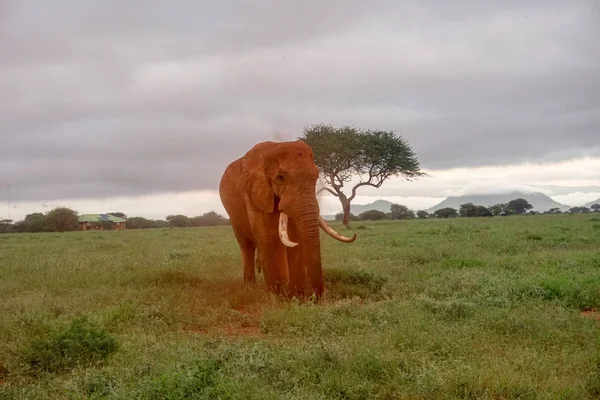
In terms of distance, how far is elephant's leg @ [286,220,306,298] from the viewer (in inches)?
375

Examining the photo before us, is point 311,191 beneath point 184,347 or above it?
above

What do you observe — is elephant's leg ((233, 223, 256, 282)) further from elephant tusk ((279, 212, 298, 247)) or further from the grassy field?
elephant tusk ((279, 212, 298, 247))

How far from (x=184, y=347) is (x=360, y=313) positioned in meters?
2.65

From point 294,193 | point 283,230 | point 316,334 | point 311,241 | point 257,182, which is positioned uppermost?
point 257,182

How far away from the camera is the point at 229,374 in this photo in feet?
17.2

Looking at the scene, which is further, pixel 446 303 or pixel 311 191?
pixel 311 191

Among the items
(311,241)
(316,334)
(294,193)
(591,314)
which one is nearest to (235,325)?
(316,334)

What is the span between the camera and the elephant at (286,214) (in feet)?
29.9

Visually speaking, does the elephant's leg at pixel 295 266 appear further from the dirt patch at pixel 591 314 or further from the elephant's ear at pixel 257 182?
the dirt patch at pixel 591 314

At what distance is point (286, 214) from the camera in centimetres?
937

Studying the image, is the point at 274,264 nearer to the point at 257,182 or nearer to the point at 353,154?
the point at 257,182

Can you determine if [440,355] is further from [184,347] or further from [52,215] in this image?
[52,215]

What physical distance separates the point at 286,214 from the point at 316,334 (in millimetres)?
2774

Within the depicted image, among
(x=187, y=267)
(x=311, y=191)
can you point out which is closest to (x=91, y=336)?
(x=311, y=191)
